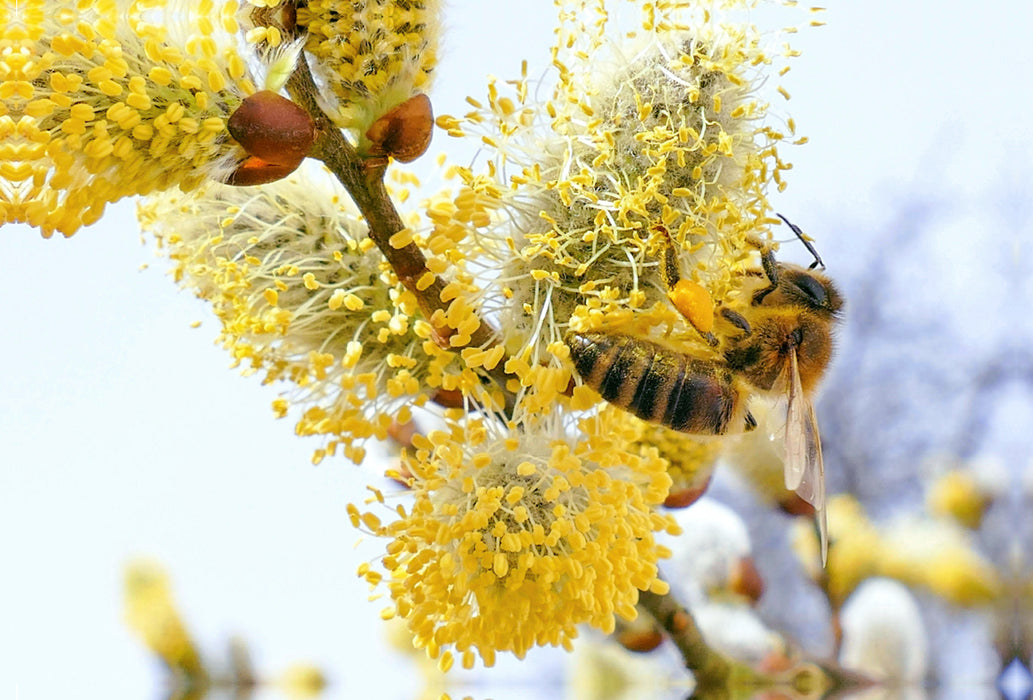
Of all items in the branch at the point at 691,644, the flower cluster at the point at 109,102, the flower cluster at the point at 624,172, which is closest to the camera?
the flower cluster at the point at 109,102

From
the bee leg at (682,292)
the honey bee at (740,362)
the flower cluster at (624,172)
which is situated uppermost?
the flower cluster at (624,172)

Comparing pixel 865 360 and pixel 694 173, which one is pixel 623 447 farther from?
pixel 865 360

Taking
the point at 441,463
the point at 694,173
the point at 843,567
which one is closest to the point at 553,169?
the point at 694,173

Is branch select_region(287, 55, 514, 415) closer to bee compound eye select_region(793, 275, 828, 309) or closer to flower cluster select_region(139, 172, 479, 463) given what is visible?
flower cluster select_region(139, 172, 479, 463)

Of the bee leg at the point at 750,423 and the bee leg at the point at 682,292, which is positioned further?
the bee leg at the point at 750,423

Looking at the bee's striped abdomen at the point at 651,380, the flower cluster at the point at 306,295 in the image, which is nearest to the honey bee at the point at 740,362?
the bee's striped abdomen at the point at 651,380

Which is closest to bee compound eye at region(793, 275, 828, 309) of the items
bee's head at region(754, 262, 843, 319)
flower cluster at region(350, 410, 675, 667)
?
bee's head at region(754, 262, 843, 319)

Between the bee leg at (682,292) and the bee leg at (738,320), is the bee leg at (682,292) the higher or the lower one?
the higher one

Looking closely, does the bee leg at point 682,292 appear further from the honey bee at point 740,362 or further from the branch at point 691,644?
the branch at point 691,644
